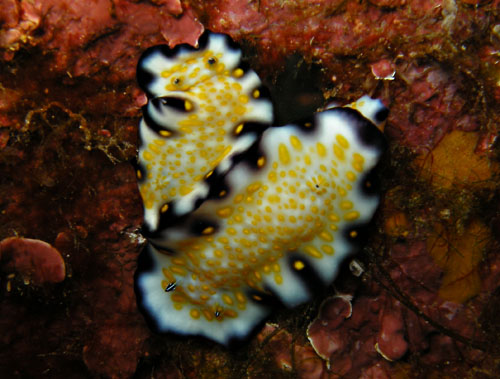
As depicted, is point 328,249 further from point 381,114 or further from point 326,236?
point 381,114

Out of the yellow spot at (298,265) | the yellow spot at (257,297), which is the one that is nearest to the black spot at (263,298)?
the yellow spot at (257,297)

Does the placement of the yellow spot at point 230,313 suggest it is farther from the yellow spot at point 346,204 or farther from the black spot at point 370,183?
the black spot at point 370,183

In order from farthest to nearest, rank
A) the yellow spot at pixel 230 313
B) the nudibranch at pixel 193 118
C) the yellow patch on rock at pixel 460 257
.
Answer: the yellow spot at pixel 230 313
the yellow patch on rock at pixel 460 257
the nudibranch at pixel 193 118

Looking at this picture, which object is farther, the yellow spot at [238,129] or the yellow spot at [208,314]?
the yellow spot at [208,314]

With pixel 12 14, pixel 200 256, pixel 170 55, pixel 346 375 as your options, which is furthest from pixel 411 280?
pixel 12 14

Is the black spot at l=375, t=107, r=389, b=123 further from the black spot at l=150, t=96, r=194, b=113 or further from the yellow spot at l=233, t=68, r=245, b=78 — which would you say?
the black spot at l=150, t=96, r=194, b=113

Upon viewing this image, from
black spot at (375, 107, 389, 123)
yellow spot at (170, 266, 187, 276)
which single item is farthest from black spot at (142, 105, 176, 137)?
black spot at (375, 107, 389, 123)

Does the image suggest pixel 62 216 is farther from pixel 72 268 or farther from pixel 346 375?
pixel 346 375

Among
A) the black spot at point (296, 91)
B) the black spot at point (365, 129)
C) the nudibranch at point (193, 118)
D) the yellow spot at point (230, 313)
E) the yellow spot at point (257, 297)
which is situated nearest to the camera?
the black spot at point (365, 129)

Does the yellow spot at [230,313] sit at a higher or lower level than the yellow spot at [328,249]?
lower
